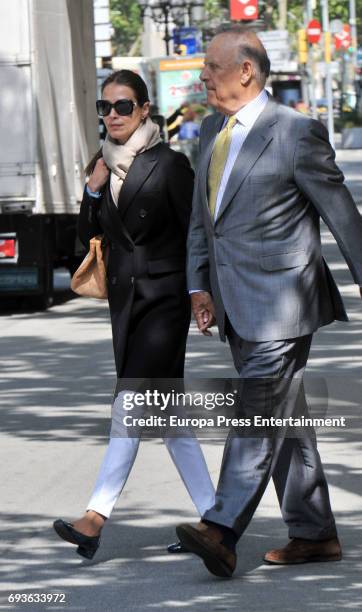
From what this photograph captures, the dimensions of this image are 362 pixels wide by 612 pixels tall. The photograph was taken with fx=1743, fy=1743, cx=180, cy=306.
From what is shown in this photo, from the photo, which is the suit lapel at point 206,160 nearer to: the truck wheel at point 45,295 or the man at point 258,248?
the man at point 258,248

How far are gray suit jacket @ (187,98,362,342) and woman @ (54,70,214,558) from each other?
445 mm

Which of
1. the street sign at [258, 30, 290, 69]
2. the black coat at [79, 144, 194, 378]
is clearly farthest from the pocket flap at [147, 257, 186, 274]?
the street sign at [258, 30, 290, 69]

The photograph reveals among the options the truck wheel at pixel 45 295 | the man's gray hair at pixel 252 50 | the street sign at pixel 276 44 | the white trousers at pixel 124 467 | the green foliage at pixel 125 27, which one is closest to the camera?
the man's gray hair at pixel 252 50

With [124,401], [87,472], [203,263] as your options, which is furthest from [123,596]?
[87,472]

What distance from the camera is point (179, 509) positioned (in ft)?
24.2

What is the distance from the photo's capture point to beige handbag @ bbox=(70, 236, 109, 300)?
21.7ft

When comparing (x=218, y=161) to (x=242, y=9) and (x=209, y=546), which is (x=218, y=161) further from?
(x=242, y=9)

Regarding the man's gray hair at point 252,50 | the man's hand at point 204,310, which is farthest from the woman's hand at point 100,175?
the man's gray hair at point 252,50

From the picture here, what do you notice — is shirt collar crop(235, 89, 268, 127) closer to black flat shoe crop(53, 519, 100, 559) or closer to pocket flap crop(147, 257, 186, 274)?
pocket flap crop(147, 257, 186, 274)

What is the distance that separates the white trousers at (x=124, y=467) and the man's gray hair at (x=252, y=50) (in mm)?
1279

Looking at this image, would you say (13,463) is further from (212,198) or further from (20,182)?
(20,182)

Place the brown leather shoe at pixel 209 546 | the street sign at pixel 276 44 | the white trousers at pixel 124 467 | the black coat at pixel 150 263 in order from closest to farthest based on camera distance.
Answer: the brown leather shoe at pixel 209 546 < the white trousers at pixel 124 467 < the black coat at pixel 150 263 < the street sign at pixel 276 44

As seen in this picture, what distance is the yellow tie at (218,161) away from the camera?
609 centimetres

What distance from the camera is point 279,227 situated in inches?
235
